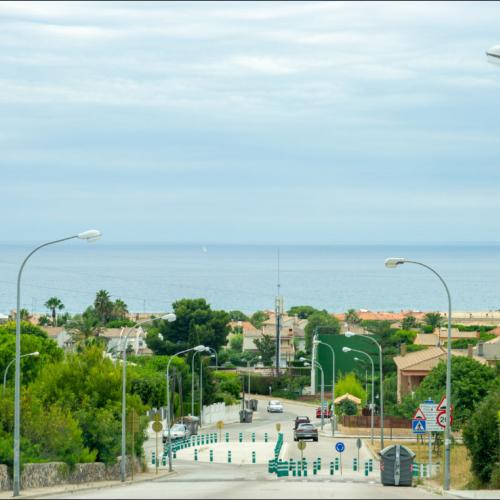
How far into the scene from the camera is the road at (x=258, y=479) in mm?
30859

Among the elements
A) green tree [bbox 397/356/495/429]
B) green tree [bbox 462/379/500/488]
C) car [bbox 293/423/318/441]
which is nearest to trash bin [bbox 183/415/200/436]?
car [bbox 293/423/318/441]

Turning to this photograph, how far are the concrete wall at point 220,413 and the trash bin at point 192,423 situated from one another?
666 centimetres

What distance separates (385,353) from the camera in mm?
130125

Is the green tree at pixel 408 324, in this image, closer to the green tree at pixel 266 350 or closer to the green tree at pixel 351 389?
the green tree at pixel 266 350

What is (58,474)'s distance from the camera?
1555 inches

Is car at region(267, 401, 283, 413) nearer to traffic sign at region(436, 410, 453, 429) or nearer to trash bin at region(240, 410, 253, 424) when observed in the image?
trash bin at region(240, 410, 253, 424)

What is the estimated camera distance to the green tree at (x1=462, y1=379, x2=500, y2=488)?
3846 centimetres

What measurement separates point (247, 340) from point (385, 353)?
64762 millimetres

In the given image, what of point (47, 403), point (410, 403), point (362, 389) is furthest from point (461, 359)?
point (362, 389)

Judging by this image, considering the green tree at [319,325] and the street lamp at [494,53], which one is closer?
the street lamp at [494,53]

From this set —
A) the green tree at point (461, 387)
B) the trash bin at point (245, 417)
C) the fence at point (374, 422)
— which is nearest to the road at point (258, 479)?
the trash bin at point (245, 417)

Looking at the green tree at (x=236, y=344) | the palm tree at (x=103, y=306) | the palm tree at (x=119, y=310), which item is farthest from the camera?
the green tree at (x=236, y=344)

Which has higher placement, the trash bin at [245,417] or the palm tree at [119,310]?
the palm tree at [119,310]

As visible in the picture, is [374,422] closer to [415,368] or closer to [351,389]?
[415,368]
